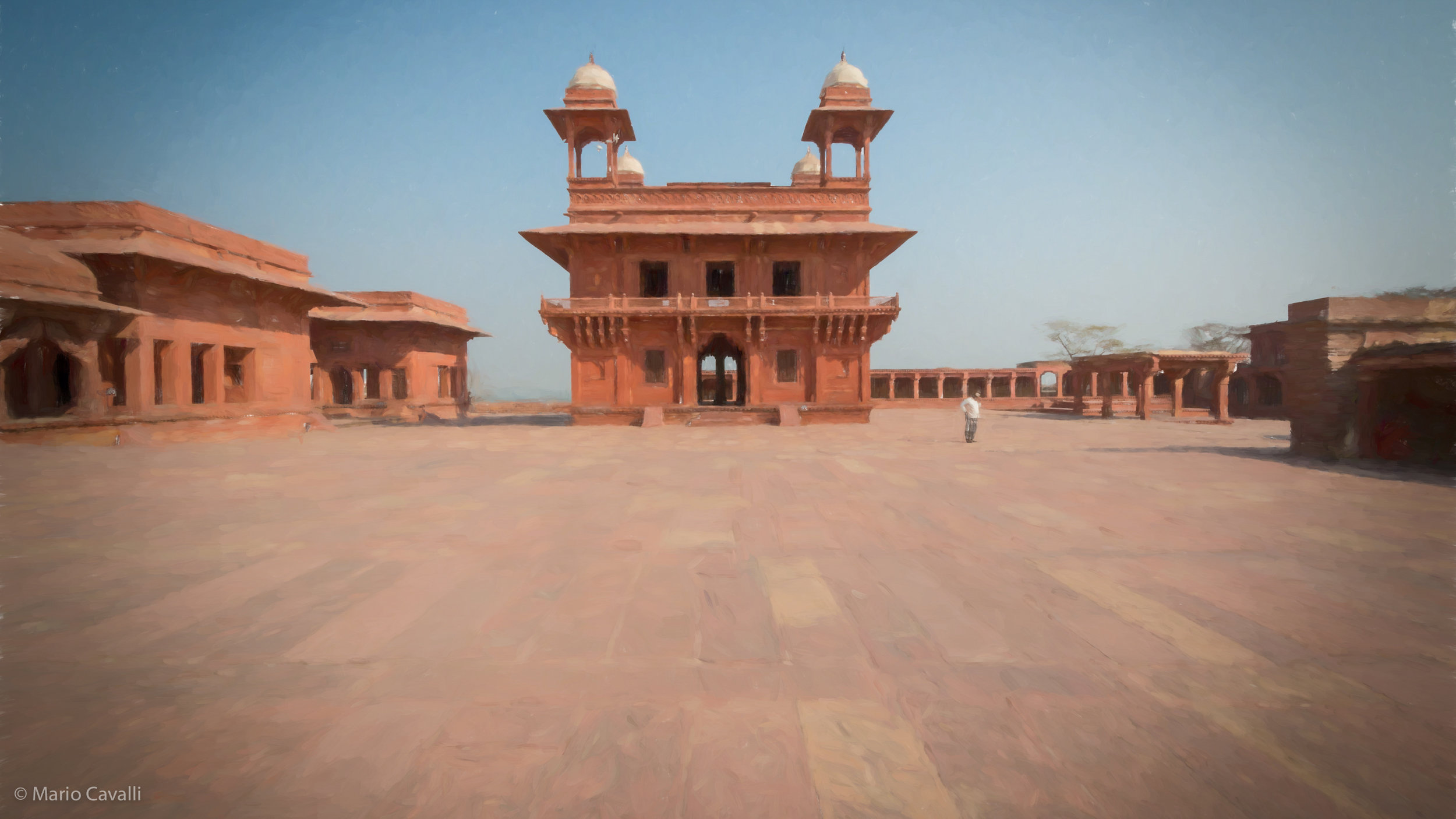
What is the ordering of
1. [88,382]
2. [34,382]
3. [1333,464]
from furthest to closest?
1. [34,382]
2. [88,382]
3. [1333,464]

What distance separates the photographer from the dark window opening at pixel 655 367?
20.6m

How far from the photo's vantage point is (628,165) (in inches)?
1192

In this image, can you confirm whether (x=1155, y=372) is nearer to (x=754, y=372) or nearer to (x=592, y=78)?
(x=754, y=372)

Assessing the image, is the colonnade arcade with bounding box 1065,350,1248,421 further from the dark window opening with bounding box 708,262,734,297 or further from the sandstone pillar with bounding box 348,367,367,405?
the sandstone pillar with bounding box 348,367,367,405

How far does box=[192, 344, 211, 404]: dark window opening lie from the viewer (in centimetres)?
1506

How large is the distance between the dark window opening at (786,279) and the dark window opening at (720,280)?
1.88 metres

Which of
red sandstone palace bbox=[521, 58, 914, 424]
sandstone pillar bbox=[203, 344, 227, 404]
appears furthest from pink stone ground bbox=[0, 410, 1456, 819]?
red sandstone palace bbox=[521, 58, 914, 424]

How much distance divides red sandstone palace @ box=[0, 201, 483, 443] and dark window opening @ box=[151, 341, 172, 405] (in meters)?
0.04

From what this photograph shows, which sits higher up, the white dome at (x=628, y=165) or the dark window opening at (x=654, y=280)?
the white dome at (x=628, y=165)

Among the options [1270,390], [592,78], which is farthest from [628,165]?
[1270,390]

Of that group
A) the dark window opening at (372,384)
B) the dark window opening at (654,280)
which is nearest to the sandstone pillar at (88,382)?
the dark window opening at (372,384)

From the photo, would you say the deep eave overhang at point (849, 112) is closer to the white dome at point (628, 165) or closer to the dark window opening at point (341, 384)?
the white dome at point (628, 165)

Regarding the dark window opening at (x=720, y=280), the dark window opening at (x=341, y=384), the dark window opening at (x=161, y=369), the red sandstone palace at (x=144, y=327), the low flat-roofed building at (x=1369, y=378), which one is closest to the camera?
the low flat-roofed building at (x=1369, y=378)

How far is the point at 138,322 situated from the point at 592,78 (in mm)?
17102
